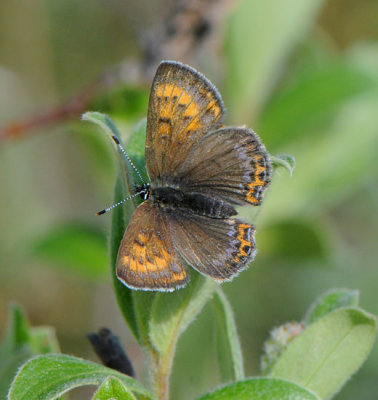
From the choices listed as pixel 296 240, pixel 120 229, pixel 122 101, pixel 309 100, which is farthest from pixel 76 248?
pixel 120 229

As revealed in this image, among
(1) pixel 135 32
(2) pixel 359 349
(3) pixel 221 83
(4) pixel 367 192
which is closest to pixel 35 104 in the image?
(1) pixel 135 32

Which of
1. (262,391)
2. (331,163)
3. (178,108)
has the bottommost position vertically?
(262,391)

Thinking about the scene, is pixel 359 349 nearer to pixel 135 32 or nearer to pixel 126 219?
pixel 126 219

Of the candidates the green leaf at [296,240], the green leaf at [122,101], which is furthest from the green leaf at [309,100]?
the green leaf at [122,101]

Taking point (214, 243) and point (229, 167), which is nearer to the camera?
point (214, 243)

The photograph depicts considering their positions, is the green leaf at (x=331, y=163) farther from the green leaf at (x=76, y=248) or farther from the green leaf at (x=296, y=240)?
the green leaf at (x=76, y=248)

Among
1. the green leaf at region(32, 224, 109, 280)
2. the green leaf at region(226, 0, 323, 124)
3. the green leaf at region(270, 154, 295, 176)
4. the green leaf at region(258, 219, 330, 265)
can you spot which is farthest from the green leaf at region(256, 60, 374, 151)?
the green leaf at region(270, 154, 295, 176)

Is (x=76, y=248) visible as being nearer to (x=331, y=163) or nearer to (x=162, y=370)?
(x=331, y=163)
